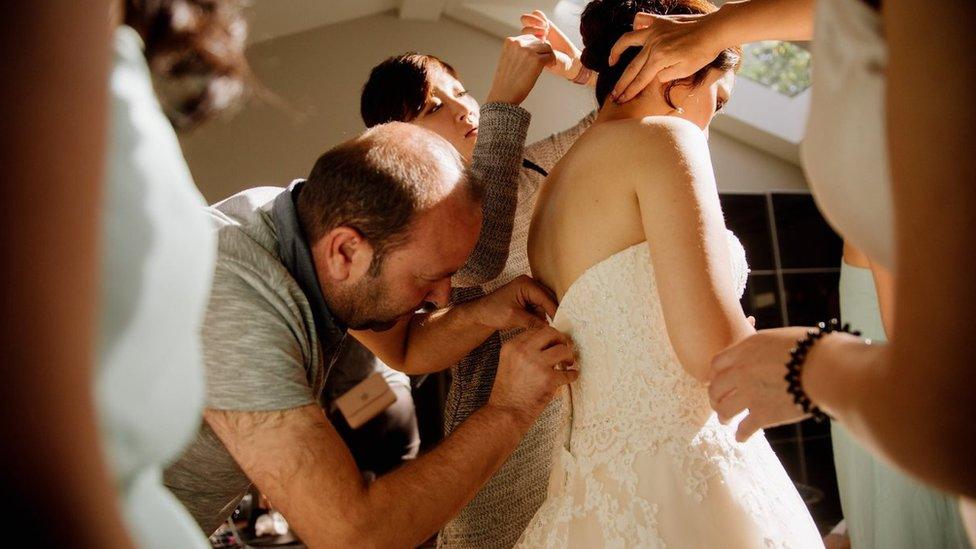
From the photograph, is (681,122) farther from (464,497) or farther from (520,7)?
(520,7)

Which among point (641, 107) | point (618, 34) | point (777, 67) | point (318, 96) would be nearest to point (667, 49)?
point (641, 107)

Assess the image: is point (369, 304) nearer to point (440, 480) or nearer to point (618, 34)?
point (440, 480)

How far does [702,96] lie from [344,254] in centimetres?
68

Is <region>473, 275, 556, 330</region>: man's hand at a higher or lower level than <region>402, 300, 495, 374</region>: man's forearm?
higher

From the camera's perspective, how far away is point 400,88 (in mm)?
2090

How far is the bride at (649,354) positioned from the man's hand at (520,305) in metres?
0.08

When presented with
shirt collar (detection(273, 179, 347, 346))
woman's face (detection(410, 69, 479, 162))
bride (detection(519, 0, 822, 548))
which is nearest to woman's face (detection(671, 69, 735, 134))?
bride (detection(519, 0, 822, 548))

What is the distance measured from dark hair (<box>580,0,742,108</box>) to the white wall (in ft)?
11.8

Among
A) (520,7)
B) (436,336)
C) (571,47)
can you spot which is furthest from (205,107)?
(520,7)

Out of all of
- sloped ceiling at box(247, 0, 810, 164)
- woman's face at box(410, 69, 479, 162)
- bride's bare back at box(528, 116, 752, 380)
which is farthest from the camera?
sloped ceiling at box(247, 0, 810, 164)

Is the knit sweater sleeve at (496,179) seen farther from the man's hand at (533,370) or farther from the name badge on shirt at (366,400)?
the name badge on shirt at (366,400)

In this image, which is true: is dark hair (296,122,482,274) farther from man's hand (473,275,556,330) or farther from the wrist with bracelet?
the wrist with bracelet

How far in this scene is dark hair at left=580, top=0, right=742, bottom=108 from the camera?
53.7 inches

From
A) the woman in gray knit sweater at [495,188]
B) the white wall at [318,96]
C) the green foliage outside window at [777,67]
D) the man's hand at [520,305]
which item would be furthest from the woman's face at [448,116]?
the green foliage outside window at [777,67]
